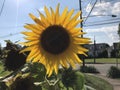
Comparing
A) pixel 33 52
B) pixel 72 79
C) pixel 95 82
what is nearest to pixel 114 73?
pixel 95 82

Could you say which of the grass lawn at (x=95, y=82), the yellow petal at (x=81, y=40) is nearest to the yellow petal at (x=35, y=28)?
the yellow petal at (x=81, y=40)

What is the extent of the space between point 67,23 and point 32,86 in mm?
208

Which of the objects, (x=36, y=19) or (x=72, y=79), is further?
(x=72, y=79)

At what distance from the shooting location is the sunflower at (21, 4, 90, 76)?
104 cm

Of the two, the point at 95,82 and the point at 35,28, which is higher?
the point at 35,28

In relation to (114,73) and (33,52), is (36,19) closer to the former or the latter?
(33,52)

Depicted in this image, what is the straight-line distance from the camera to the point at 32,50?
1073 mm

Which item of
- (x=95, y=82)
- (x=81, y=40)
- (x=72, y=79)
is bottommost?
(x=95, y=82)

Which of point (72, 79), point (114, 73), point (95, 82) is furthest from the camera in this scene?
point (114, 73)

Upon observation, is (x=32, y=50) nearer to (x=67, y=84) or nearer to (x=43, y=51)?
(x=43, y=51)

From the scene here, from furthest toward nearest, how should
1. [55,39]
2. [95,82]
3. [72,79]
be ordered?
[95,82], [72,79], [55,39]

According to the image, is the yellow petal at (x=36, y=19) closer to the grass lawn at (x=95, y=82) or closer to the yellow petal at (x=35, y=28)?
the yellow petal at (x=35, y=28)

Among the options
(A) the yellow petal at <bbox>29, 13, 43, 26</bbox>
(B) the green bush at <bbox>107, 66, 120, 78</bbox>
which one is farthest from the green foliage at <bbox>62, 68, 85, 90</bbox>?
(B) the green bush at <bbox>107, 66, 120, 78</bbox>

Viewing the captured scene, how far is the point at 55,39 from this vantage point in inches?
40.5
